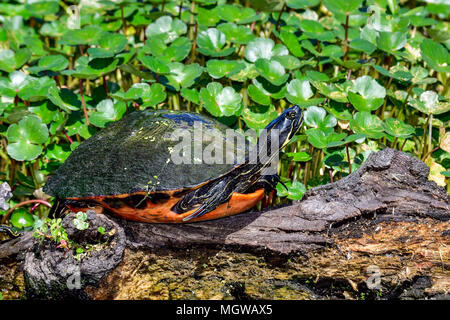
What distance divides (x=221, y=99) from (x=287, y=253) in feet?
4.34

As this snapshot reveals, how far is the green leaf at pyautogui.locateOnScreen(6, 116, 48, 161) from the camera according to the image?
3.03 meters

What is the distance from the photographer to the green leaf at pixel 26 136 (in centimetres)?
303

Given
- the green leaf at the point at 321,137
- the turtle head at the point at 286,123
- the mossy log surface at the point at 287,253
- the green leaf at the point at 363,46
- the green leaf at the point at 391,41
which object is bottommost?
the mossy log surface at the point at 287,253

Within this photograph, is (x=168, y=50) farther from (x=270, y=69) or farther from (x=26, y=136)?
(x=26, y=136)

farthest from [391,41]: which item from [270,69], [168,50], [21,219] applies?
[21,219]

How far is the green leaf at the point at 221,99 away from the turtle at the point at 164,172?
19.2 inches

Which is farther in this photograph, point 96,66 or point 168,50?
point 168,50

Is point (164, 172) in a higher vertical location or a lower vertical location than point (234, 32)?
lower

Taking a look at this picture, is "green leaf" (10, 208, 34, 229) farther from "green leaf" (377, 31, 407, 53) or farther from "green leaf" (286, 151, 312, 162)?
"green leaf" (377, 31, 407, 53)

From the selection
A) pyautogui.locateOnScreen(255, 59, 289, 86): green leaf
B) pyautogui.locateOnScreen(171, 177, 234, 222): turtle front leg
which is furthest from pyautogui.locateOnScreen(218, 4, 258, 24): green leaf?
pyautogui.locateOnScreen(171, 177, 234, 222): turtle front leg

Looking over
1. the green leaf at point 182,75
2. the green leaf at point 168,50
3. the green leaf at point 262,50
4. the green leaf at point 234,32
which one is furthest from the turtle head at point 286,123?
the green leaf at point 234,32

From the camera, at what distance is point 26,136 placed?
10.1ft

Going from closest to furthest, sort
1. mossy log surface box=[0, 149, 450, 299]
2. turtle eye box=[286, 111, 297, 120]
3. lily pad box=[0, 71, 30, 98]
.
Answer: mossy log surface box=[0, 149, 450, 299] < turtle eye box=[286, 111, 297, 120] < lily pad box=[0, 71, 30, 98]

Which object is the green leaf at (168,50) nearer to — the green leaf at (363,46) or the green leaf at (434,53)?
the green leaf at (363,46)
